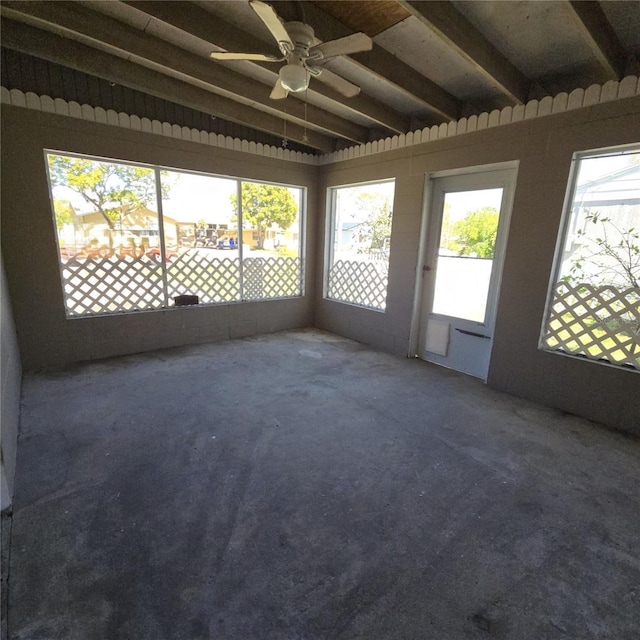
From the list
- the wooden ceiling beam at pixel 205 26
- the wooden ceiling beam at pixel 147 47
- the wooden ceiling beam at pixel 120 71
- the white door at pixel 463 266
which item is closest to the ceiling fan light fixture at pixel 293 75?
the wooden ceiling beam at pixel 205 26

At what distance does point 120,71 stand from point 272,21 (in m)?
1.94

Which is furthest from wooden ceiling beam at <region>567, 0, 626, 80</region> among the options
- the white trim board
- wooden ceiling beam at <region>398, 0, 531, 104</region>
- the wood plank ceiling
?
wooden ceiling beam at <region>398, 0, 531, 104</region>

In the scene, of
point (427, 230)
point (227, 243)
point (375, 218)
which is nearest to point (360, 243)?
point (375, 218)

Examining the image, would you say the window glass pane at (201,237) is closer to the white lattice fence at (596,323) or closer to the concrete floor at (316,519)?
the concrete floor at (316,519)

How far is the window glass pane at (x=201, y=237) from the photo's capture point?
3760 millimetres

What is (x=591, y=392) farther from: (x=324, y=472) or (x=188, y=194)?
(x=188, y=194)

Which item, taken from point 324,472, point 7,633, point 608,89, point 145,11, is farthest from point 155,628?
point 608,89

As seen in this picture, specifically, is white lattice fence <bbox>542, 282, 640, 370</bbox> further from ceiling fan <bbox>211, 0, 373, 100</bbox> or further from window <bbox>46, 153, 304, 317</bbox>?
window <bbox>46, 153, 304, 317</bbox>

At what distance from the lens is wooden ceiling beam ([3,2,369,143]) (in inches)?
81.1

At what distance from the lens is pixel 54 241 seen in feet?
10.3

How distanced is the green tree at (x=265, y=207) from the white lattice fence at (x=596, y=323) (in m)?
3.29

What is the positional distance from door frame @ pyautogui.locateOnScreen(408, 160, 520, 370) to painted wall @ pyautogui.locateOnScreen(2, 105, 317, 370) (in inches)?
79.4

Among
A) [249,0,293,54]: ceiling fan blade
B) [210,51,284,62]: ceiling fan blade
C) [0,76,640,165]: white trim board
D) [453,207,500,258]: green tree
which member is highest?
[0,76,640,165]: white trim board

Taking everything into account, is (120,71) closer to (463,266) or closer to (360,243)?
(360,243)
